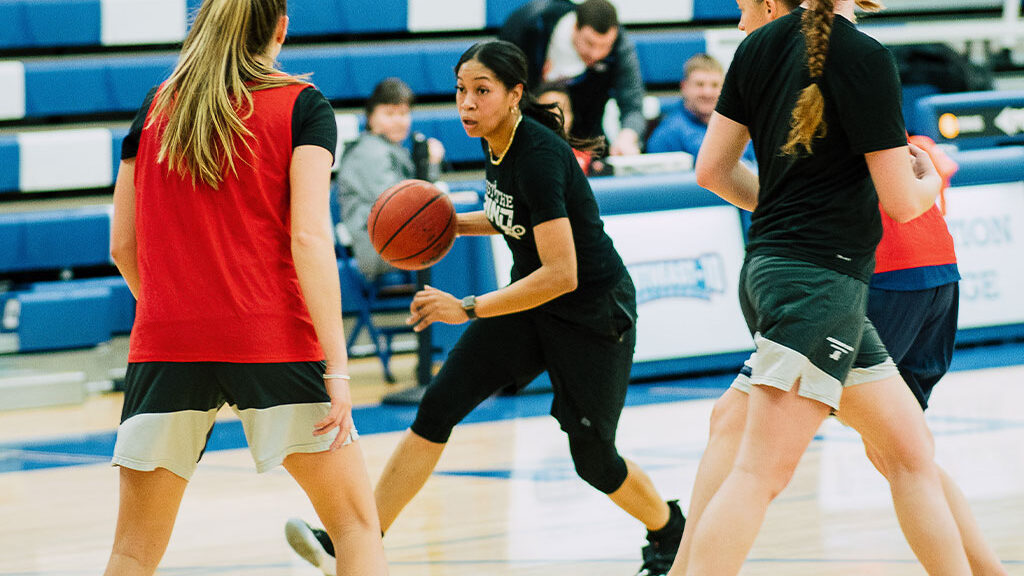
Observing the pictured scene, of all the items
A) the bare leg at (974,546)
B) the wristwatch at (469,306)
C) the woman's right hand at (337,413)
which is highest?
the woman's right hand at (337,413)

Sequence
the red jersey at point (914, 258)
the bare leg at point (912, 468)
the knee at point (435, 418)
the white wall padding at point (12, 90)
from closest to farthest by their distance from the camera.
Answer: the bare leg at point (912, 468), the red jersey at point (914, 258), the knee at point (435, 418), the white wall padding at point (12, 90)

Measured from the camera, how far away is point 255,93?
2.44 meters

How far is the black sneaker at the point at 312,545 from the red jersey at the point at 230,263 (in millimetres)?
1299

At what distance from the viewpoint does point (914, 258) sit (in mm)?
3234

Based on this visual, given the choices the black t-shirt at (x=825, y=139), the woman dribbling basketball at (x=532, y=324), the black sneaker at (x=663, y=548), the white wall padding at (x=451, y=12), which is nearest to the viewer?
the black t-shirt at (x=825, y=139)

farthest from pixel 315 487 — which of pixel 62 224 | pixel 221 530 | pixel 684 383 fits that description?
pixel 62 224

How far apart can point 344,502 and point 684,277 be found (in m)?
4.83

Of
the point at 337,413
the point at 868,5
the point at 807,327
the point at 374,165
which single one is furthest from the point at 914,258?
the point at 374,165

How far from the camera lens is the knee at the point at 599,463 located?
3.58 metres

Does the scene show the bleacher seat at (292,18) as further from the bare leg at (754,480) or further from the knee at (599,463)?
the bare leg at (754,480)

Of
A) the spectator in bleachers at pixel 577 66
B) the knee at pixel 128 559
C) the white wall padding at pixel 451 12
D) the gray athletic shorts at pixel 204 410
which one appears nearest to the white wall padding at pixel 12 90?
the white wall padding at pixel 451 12

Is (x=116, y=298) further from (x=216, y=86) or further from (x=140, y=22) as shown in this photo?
(x=216, y=86)

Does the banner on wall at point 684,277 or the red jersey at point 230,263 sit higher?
the red jersey at point 230,263

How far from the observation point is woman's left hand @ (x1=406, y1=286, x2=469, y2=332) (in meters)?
3.29
